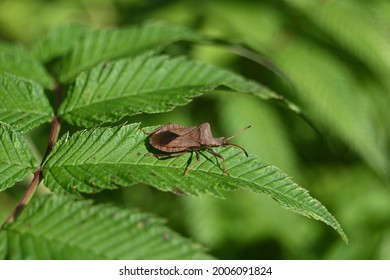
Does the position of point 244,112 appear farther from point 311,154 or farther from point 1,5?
point 1,5

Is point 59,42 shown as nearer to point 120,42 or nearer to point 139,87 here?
point 120,42

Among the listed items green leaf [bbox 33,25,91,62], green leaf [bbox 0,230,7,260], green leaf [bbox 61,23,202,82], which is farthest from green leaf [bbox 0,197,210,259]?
green leaf [bbox 33,25,91,62]

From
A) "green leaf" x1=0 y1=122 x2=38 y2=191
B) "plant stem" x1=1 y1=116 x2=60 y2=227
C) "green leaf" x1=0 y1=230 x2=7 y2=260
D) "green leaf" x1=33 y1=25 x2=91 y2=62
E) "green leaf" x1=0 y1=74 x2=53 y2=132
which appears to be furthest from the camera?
"green leaf" x1=33 y1=25 x2=91 y2=62

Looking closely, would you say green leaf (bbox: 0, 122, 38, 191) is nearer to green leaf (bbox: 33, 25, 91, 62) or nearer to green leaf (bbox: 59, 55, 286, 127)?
green leaf (bbox: 59, 55, 286, 127)

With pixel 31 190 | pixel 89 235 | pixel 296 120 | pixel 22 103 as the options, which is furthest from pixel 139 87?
pixel 296 120

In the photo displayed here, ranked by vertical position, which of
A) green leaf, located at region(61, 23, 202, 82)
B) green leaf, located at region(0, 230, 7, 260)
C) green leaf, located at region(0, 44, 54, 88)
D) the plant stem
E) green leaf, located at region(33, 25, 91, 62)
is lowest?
green leaf, located at region(0, 230, 7, 260)

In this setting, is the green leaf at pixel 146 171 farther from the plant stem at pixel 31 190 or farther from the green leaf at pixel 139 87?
the green leaf at pixel 139 87
